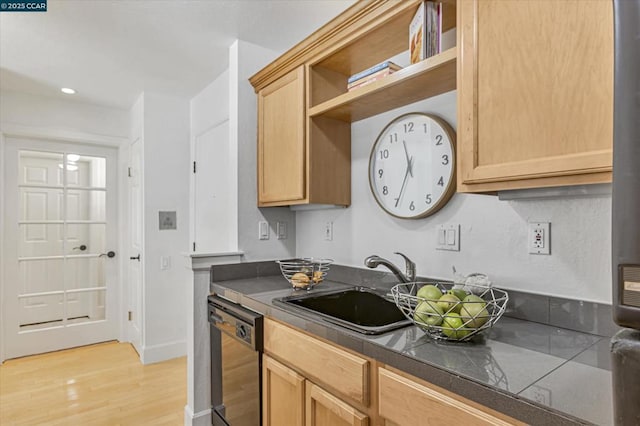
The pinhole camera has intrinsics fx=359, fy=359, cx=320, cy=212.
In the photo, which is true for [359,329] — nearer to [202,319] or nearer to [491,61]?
[491,61]

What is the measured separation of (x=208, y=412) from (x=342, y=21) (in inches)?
88.3

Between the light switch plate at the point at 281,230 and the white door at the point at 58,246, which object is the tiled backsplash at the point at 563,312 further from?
the white door at the point at 58,246

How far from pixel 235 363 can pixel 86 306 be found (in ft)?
8.64

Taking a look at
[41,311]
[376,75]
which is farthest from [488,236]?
[41,311]

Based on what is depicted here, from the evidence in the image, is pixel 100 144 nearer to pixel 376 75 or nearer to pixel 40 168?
pixel 40 168

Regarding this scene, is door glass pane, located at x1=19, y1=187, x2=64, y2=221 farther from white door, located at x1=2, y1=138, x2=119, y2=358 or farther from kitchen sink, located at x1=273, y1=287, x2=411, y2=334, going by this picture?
kitchen sink, located at x1=273, y1=287, x2=411, y2=334

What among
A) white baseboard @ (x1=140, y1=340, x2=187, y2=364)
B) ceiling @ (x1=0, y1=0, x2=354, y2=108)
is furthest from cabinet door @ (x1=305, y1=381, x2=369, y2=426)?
white baseboard @ (x1=140, y1=340, x2=187, y2=364)

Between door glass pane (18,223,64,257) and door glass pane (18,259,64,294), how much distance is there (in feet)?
0.27

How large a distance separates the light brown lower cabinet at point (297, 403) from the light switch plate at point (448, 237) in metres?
0.77

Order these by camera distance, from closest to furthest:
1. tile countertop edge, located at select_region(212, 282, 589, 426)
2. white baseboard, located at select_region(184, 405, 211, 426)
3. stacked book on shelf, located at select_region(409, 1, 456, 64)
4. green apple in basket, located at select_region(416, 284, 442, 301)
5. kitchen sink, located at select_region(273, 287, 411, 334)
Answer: tile countertop edge, located at select_region(212, 282, 589, 426) < green apple in basket, located at select_region(416, 284, 442, 301) < stacked book on shelf, located at select_region(409, 1, 456, 64) < kitchen sink, located at select_region(273, 287, 411, 334) < white baseboard, located at select_region(184, 405, 211, 426)

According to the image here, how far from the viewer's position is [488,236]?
1.41 metres

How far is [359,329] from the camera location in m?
1.12

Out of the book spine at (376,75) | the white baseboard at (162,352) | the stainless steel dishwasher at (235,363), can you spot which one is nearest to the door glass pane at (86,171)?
the white baseboard at (162,352)

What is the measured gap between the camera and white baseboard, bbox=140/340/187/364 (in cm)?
314
